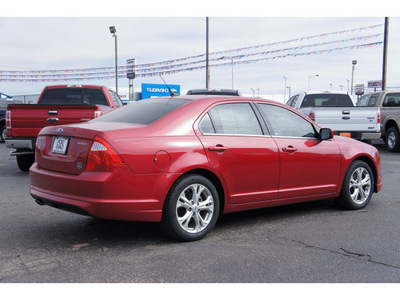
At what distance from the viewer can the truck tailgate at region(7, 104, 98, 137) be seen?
9.12 metres

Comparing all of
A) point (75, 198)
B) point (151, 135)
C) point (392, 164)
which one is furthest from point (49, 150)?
point (392, 164)

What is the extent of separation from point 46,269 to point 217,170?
6.35 ft

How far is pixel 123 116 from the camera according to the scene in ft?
17.3

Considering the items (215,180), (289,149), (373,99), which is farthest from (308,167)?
(373,99)

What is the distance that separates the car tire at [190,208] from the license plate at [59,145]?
1142mm

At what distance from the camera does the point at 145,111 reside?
17.1 ft

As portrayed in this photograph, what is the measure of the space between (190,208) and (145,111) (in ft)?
4.09

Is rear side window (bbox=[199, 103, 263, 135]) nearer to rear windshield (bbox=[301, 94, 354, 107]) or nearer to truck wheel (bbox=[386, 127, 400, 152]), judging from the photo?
rear windshield (bbox=[301, 94, 354, 107])

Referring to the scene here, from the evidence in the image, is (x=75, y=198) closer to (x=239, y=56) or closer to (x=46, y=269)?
(x=46, y=269)

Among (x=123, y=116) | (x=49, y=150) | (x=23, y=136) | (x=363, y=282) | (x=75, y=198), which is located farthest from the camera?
(x=23, y=136)

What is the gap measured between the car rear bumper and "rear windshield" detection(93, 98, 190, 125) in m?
0.72

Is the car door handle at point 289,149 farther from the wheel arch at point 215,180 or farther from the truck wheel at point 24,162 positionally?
the truck wheel at point 24,162

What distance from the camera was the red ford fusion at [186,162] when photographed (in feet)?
14.3

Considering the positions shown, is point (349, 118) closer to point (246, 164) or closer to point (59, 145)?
point (246, 164)
